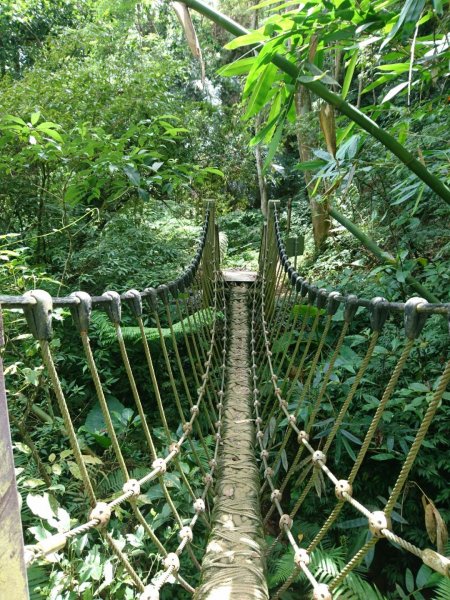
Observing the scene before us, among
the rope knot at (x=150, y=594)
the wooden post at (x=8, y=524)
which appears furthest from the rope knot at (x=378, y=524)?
the wooden post at (x=8, y=524)

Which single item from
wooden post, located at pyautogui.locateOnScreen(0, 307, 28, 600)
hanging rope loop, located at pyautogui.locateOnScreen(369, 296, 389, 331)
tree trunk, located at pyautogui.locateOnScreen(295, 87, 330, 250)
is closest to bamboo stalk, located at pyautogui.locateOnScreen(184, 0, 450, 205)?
hanging rope loop, located at pyautogui.locateOnScreen(369, 296, 389, 331)

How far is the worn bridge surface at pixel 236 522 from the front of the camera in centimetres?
84

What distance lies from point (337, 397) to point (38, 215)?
2070 mm

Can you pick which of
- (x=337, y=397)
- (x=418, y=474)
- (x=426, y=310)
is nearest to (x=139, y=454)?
(x=337, y=397)

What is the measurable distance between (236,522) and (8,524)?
81 centimetres

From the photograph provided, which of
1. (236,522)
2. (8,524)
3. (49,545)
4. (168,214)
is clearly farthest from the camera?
(168,214)

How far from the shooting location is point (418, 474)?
5.01 feet

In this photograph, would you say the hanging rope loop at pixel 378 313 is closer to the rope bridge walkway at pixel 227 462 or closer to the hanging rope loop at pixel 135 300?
the rope bridge walkway at pixel 227 462

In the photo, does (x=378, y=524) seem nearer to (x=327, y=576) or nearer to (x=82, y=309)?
(x=82, y=309)

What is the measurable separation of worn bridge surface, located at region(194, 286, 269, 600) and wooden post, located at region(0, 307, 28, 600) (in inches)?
23.8

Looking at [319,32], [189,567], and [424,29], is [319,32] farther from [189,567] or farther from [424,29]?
[424,29]

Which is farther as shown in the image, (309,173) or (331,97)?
(309,173)

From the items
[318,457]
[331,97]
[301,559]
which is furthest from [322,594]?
[331,97]

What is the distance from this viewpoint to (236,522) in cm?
102
